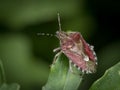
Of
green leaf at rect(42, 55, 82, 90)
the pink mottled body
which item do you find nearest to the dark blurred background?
the pink mottled body

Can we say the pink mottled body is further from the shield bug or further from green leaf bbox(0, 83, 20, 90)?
green leaf bbox(0, 83, 20, 90)

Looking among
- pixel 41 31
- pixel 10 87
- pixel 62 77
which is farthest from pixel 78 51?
pixel 41 31

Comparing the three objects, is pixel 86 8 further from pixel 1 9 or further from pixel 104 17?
pixel 1 9

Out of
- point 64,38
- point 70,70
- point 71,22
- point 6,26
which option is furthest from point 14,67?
point 70,70

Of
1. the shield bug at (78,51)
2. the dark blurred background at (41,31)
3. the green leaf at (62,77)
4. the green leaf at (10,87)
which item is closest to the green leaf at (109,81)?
the green leaf at (62,77)

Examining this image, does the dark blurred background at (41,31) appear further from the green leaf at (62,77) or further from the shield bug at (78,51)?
the green leaf at (62,77)
